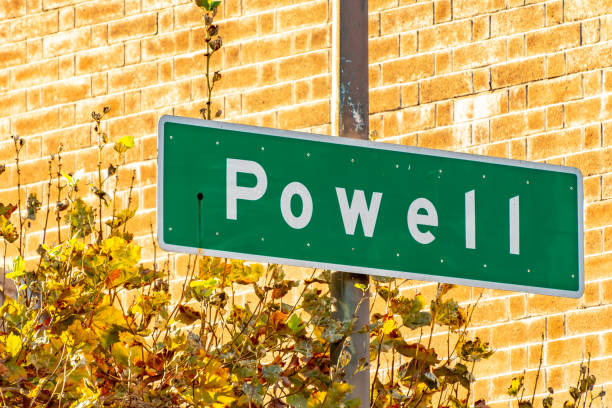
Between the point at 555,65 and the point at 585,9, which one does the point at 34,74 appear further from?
the point at 585,9

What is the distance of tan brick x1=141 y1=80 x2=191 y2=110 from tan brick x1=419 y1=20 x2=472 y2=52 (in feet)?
5.30

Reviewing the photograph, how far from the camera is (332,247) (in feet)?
14.0

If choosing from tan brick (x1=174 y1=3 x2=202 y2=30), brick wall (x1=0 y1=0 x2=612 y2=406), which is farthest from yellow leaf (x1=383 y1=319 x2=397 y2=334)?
tan brick (x1=174 y1=3 x2=202 y2=30)

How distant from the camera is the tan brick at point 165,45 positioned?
923 cm

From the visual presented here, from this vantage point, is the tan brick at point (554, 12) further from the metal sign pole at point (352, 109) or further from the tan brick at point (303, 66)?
the metal sign pole at point (352, 109)

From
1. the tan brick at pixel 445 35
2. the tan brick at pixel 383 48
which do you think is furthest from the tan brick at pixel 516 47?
the tan brick at pixel 383 48

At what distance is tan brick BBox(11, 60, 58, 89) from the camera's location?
9.71m

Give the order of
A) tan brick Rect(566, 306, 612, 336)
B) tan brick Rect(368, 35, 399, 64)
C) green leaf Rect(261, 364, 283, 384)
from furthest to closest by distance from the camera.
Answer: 1. tan brick Rect(368, 35, 399, 64)
2. tan brick Rect(566, 306, 612, 336)
3. green leaf Rect(261, 364, 283, 384)

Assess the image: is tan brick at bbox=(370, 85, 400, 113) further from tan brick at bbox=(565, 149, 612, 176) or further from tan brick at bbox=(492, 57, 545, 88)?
tan brick at bbox=(565, 149, 612, 176)

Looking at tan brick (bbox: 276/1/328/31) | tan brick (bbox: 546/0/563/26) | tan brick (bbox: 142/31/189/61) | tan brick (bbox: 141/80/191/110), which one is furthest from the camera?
tan brick (bbox: 142/31/189/61)

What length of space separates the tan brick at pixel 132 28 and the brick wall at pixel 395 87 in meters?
0.01

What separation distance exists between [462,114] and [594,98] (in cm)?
78

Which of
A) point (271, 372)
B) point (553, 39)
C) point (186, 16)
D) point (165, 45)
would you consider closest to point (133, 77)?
point (165, 45)

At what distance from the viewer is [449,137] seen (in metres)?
8.17
